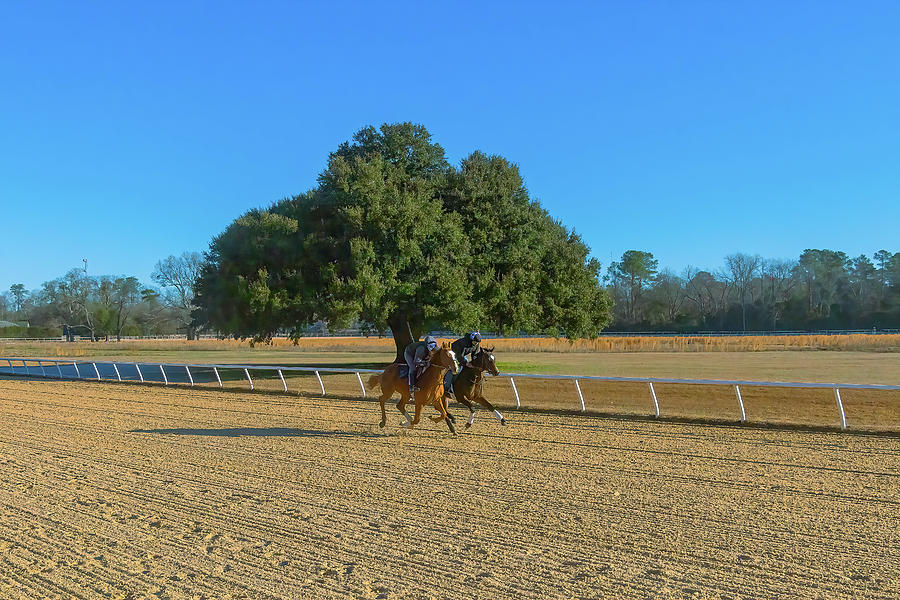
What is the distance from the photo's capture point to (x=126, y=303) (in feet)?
329

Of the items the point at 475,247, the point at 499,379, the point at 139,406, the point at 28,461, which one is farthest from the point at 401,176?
the point at 28,461

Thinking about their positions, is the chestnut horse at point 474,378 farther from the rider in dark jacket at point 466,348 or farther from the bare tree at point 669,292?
the bare tree at point 669,292

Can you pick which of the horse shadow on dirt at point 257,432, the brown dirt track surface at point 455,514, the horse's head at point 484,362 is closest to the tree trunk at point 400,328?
the horse shadow on dirt at point 257,432

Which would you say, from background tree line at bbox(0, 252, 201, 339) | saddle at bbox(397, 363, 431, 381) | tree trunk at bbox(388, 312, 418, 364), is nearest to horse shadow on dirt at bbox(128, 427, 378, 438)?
saddle at bbox(397, 363, 431, 381)

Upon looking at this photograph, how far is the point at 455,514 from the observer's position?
23.3ft

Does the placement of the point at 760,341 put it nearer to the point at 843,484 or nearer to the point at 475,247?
the point at 475,247

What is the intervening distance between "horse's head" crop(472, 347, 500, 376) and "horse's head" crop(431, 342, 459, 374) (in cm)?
94

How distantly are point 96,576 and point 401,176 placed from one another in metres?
23.6

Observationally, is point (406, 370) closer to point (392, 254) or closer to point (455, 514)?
point (455, 514)

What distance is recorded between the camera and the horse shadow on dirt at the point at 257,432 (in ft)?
42.2

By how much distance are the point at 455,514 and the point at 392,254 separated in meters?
19.1

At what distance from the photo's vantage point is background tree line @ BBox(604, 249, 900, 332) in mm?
86812

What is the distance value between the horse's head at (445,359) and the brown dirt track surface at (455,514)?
1303 millimetres

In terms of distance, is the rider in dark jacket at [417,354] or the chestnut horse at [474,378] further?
the chestnut horse at [474,378]
